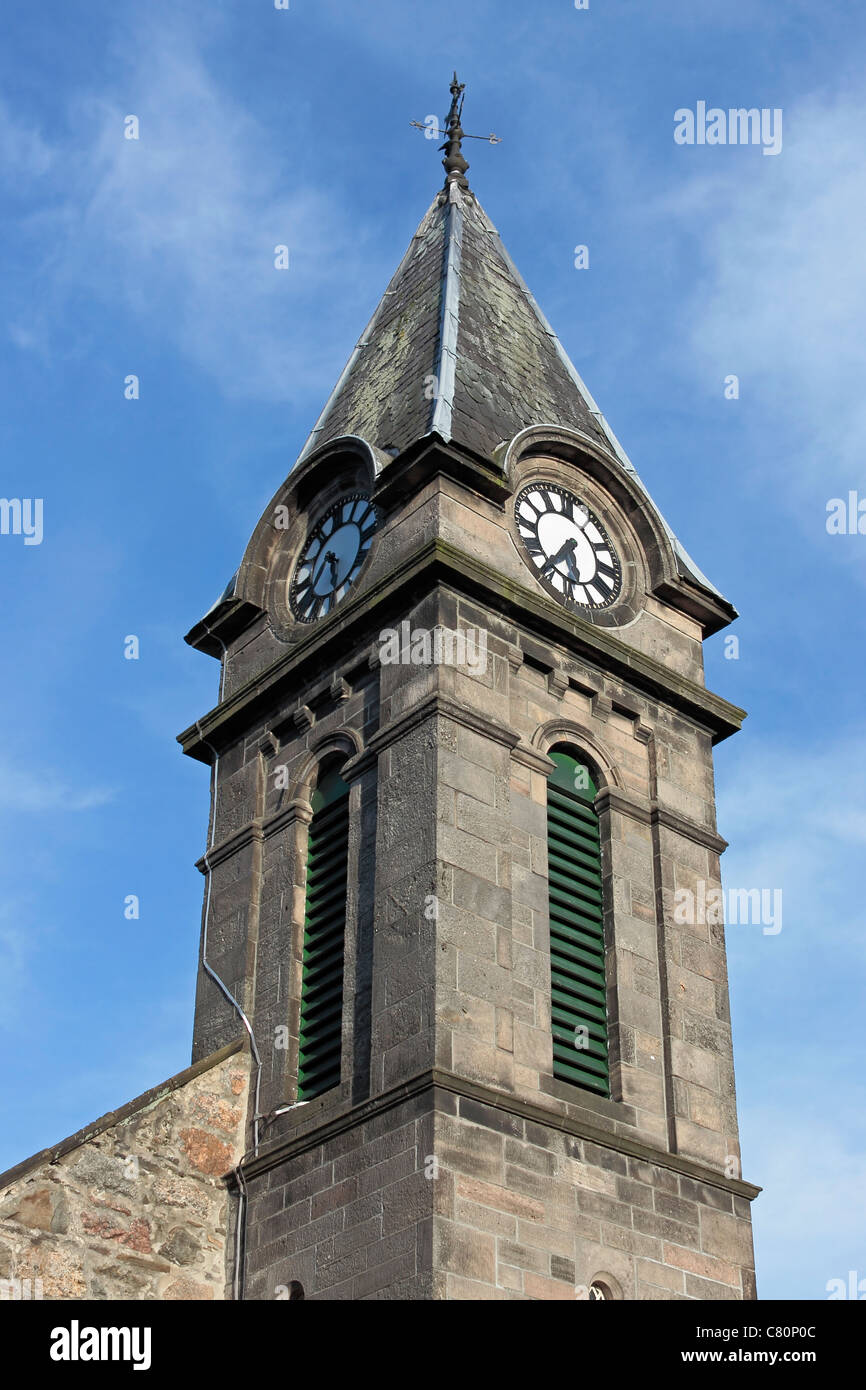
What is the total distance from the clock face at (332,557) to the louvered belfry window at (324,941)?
9.44 ft

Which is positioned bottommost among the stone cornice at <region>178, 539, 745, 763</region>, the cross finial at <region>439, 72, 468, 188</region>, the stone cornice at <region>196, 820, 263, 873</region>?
the stone cornice at <region>196, 820, 263, 873</region>

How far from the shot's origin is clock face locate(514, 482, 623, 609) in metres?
26.2

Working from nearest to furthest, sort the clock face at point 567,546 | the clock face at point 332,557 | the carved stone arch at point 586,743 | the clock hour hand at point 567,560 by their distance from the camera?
the carved stone arch at point 586,743, the clock face at point 567,546, the clock hour hand at point 567,560, the clock face at point 332,557

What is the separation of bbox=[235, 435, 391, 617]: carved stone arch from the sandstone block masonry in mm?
7560

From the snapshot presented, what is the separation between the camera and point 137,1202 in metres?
21.5

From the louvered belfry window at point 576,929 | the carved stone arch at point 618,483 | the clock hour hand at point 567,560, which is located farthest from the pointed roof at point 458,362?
the louvered belfry window at point 576,929

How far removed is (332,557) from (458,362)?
3.40m

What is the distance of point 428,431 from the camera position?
84.9ft

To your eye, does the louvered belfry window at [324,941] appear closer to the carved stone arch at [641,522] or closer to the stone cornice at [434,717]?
the stone cornice at [434,717]

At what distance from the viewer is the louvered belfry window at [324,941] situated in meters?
22.6

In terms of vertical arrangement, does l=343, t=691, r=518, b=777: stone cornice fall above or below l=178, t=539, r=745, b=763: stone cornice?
below

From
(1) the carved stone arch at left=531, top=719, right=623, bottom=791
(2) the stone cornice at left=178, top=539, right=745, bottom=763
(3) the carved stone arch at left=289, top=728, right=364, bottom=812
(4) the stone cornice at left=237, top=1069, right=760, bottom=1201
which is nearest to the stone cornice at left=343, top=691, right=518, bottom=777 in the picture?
(3) the carved stone arch at left=289, top=728, right=364, bottom=812

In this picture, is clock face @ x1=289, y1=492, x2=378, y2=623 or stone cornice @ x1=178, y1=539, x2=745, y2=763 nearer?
stone cornice @ x1=178, y1=539, x2=745, y2=763

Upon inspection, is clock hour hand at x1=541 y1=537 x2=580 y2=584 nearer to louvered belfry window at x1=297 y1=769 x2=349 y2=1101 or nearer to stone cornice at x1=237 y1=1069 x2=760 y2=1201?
louvered belfry window at x1=297 y1=769 x2=349 y2=1101
